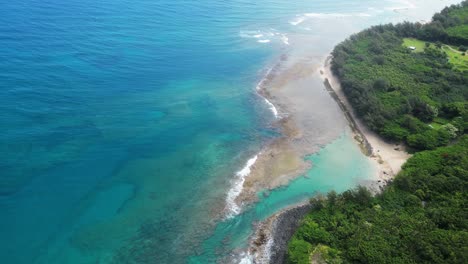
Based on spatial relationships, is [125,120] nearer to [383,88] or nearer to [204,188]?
[204,188]

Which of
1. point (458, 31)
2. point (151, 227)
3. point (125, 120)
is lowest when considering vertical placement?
point (151, 227)

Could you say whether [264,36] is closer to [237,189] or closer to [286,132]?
[286,132]

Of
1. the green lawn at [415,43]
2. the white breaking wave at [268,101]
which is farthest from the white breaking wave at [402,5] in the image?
the white breaking wave at [268,101]

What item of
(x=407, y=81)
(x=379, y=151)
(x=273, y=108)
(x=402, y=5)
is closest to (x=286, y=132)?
(x=273, y=108)

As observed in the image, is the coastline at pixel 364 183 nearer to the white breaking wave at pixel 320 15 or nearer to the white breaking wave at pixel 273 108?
the white breaking wave at pixel 273 108

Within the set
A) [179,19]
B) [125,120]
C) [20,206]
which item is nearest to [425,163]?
[125,120]

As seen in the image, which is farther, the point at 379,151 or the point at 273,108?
the point at 273,108
